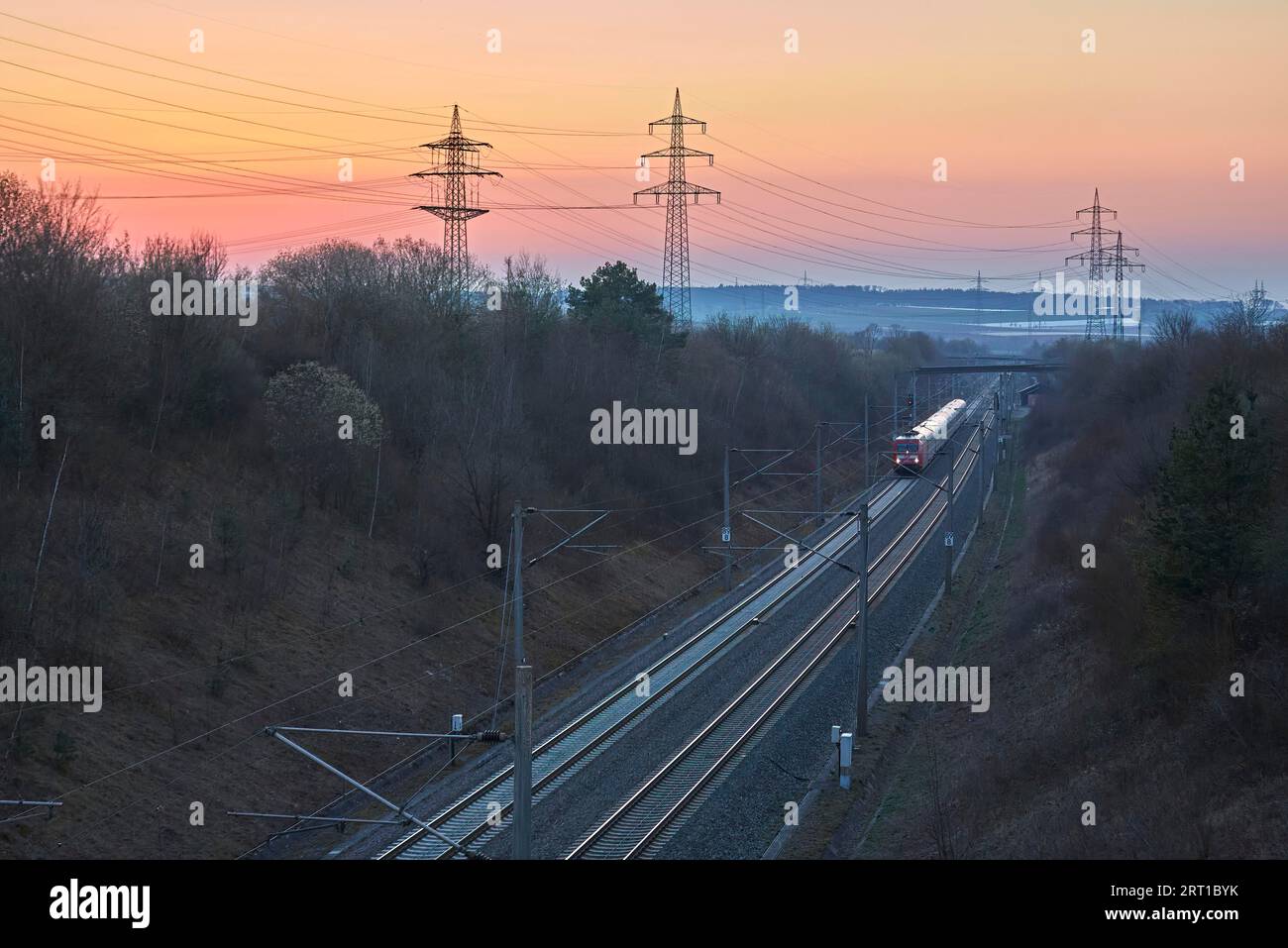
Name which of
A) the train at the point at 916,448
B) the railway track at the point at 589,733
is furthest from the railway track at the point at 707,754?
the train at the point at 916,448

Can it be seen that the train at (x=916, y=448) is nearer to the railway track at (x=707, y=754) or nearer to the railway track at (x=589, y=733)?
the railway track at (x=589, y=733)

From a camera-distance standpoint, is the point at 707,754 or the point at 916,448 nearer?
the point at 707,754

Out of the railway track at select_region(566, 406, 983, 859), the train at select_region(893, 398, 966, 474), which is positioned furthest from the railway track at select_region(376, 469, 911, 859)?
the train at select_region(893, 398, 966, 474)

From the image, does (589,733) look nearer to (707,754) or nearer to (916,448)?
(707,754)

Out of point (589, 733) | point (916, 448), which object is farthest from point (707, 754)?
point (916, 448)

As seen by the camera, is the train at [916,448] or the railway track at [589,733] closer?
the railway track at [589,733]
